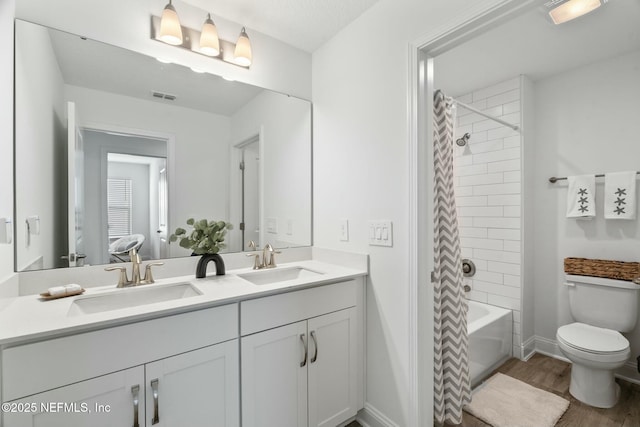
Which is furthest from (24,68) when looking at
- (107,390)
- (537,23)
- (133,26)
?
(537,23)

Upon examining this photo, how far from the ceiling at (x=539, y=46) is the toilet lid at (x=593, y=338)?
2018 millimetres

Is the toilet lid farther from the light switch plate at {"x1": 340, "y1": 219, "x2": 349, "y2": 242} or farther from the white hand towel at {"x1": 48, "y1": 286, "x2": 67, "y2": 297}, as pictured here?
the white hand towel at {"x1": 48, "y1": 286, "x2": 67, "y2": 297}

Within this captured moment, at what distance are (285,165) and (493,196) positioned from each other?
6.26 feet

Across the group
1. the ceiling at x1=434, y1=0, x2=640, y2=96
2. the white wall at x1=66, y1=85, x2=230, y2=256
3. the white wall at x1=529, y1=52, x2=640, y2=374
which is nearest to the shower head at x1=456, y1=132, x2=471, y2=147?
the ceiling at x1=434, y1=0, x2=640, y2=96

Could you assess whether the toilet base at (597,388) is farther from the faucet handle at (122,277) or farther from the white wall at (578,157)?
the faucet handle at (122,277)

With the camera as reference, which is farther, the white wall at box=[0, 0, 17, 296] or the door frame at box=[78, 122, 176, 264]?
the door frame at box=[78, 122, 176, 264]

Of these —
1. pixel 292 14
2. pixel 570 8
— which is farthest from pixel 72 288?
pixel 570 8

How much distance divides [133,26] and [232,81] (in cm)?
54

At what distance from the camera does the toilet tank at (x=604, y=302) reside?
2080 mm

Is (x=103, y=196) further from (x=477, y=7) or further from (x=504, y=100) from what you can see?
(x=504, y=100)

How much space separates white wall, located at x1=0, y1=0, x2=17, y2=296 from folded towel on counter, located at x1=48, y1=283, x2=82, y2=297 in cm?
13

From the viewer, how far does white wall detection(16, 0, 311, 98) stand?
4.34ft

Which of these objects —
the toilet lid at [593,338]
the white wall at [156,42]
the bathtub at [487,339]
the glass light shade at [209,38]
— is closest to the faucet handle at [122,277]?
the white wall at [156,42]

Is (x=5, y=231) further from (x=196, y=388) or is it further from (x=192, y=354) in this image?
(x=196, y=388)
